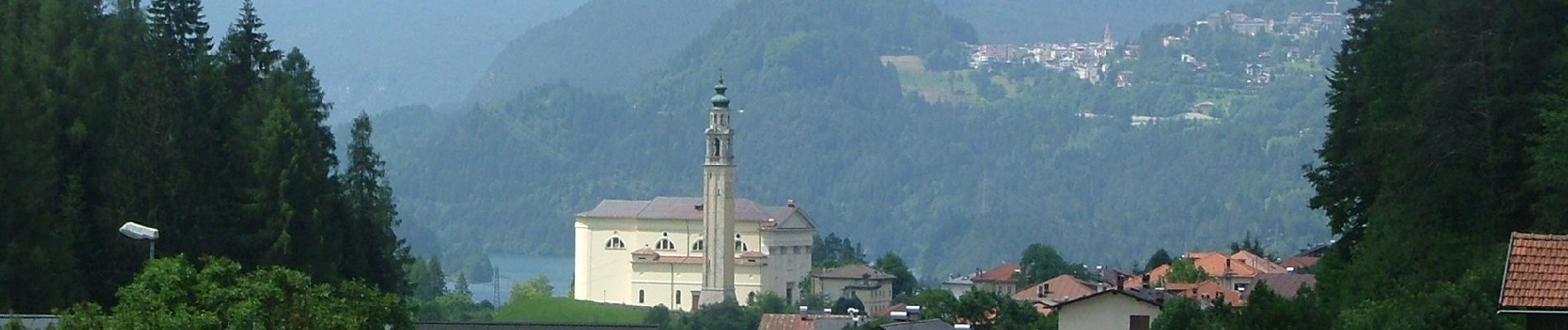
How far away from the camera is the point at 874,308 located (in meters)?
140

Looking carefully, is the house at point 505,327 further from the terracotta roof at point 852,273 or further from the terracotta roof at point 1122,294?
the terracotta roof at point 852,273

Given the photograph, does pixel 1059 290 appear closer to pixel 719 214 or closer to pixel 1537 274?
pixel 719 214

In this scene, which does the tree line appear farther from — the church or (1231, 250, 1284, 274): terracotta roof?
the church

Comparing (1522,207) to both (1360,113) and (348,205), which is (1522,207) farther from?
(348,205)

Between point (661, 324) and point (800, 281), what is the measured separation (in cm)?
2975

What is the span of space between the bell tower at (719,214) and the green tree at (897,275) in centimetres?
719

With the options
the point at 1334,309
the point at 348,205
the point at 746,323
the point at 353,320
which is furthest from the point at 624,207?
the point at 353,320

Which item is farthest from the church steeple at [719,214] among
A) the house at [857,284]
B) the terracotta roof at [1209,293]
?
the terracotta roof at [1209,293]

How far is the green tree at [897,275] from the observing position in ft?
531

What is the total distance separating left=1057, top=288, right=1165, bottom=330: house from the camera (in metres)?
50.4

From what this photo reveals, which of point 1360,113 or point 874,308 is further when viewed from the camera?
point 874,308

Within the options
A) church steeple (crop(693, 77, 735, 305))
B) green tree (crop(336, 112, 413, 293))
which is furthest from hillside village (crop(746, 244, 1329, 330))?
green tree (crop(336, 112, 413, 293))

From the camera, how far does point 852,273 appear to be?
159125mm

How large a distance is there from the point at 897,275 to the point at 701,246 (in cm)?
970
